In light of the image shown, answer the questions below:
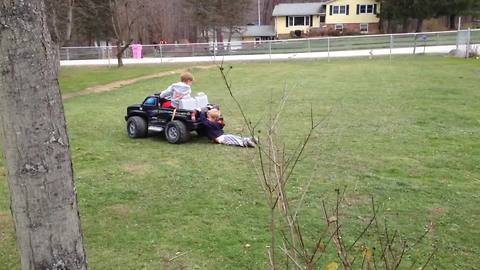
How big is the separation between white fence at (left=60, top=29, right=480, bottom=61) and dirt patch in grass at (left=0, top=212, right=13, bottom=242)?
21.4 meters

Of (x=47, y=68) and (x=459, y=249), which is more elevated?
(x=47, y=68)

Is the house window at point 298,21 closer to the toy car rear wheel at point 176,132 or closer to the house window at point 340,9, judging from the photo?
the house window at point 340,9

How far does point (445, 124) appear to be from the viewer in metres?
8.88

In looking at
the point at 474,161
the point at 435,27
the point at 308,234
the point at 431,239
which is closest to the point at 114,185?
the point at 308,234

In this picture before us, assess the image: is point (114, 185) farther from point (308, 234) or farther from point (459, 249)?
point (459, 249)

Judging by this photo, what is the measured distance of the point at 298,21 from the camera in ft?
200

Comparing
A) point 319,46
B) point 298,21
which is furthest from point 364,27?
point 319,46

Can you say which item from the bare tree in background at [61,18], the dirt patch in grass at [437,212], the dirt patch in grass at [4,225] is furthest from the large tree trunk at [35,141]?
the bare tree in background at [61,18]

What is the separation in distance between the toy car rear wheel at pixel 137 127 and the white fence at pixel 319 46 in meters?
17.7

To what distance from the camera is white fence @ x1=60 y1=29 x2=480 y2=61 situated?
2791 cm

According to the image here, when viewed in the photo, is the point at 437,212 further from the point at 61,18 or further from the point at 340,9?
the point at 340,9

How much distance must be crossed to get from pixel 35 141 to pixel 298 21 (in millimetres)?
61204

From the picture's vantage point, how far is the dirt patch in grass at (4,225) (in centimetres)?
435

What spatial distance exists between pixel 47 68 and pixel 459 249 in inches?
133
